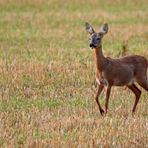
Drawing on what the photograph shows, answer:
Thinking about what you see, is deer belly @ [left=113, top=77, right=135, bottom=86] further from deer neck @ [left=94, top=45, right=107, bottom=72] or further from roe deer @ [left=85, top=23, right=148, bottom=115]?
deer neck @ [left=94, top=45, right=107, bottom=72]

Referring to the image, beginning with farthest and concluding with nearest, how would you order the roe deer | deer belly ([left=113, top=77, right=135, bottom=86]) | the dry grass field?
1. deer belly ([left=113, top=77, right=135, bottom=86])
2. the roe deer
3. the dry grass field

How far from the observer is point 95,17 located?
94.5 ft

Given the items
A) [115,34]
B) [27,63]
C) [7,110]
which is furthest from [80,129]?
[115,34]

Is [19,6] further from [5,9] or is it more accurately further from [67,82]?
[67,82]

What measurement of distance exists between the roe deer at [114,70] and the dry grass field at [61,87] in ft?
1.32

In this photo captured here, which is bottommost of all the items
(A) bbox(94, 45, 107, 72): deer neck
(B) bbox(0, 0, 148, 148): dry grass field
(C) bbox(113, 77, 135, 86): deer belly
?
(B) bbox(0, 0, 148, 148): dry grass field

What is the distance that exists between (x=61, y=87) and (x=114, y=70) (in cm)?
231

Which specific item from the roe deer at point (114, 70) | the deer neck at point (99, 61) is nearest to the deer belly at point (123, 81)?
the roe deer at point (114, 70)

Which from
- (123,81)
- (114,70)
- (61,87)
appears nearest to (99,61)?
(114,70)

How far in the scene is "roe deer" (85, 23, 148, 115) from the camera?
12281 mm

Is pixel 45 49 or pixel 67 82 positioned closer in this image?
pixel 67 82

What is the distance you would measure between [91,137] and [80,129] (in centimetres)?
57

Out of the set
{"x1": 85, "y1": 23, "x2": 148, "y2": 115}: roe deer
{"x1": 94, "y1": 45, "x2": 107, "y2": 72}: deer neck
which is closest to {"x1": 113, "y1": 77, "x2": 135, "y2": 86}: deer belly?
{"x1": 85, "y1": 23, "x2": 148, "y2": 115}: roe deer

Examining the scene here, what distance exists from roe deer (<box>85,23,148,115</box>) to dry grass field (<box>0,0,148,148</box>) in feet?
1.32
